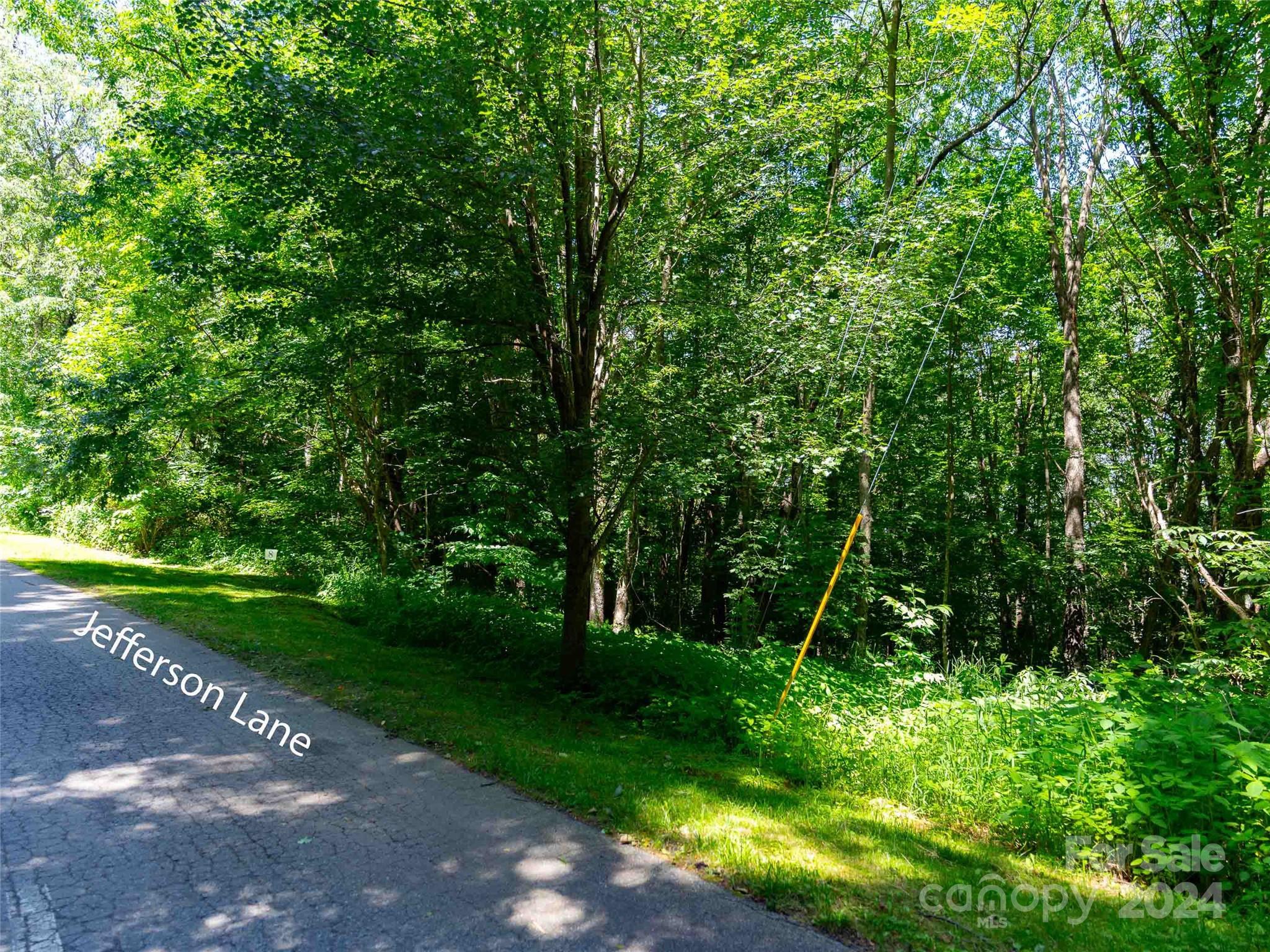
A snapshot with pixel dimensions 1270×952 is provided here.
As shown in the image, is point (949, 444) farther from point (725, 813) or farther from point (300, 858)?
point (300, 858)

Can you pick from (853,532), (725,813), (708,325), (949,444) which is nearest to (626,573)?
(708,325)

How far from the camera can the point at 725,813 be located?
14.3ft

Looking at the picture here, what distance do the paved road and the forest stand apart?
2.47 m

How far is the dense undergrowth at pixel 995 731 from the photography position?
3.81 meters

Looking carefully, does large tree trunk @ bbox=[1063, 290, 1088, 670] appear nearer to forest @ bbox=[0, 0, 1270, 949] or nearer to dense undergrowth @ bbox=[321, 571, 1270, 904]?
forest @ bbox=[0, 0, 1270, 949]

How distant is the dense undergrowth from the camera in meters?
3.81

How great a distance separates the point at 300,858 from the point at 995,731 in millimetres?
4870

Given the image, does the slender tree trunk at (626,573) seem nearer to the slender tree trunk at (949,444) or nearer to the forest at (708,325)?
the forest at (708,325)

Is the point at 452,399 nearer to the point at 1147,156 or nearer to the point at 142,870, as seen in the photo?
the point at 142,870

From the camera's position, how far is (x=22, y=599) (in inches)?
416

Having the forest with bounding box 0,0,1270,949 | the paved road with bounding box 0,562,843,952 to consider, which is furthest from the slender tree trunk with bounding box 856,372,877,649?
the paved road with bounding box 0,562,843,952

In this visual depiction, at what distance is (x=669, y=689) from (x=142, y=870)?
5.01 metres

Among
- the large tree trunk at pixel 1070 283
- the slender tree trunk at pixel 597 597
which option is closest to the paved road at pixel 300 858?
the slender tree trunk at pixel 597 597

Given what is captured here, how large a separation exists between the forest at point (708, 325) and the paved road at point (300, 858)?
247 cm
